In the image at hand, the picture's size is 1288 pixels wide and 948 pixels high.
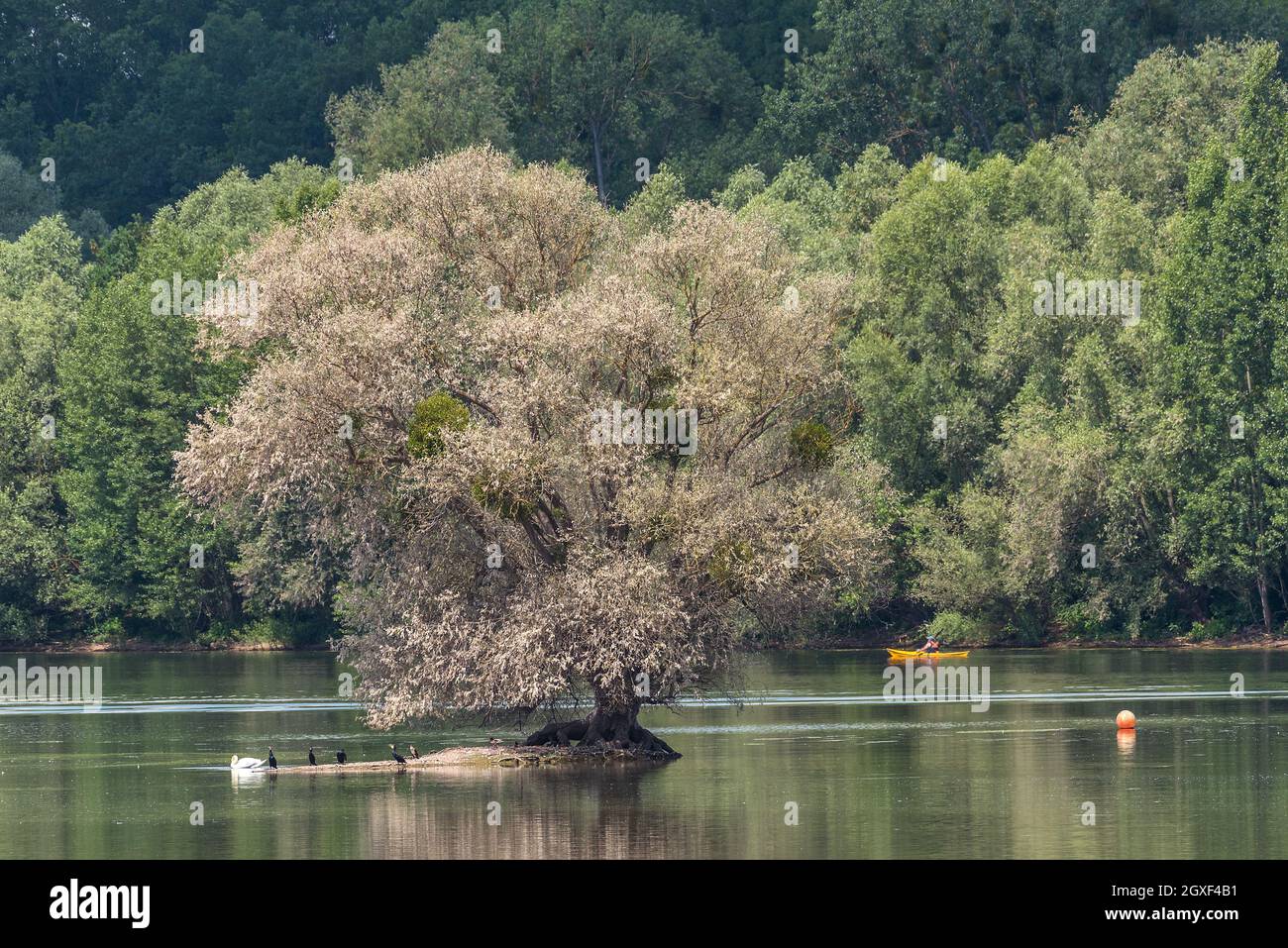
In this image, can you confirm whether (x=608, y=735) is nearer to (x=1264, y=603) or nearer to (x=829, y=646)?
(x=1264, y=603)

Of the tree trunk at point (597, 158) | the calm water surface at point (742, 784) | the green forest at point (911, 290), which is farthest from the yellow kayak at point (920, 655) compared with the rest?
the tree trunk at point (597, 158)

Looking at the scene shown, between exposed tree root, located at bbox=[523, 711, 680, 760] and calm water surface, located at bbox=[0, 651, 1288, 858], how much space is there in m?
1.50

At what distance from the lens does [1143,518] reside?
9888 cm

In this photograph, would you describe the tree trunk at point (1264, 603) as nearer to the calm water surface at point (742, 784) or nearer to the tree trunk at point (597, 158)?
the calm water surface at point (742, 784)

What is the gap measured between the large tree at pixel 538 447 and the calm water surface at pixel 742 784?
330 centimetres

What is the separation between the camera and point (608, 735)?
56.0 meters

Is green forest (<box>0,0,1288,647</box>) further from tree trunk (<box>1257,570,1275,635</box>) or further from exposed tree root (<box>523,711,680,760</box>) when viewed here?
exposed tree root (<box>523,711,680,760</box>)

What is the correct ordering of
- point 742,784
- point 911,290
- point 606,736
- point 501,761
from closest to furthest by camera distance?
point 742,784, point 501,761, point 606,736, point 911,290

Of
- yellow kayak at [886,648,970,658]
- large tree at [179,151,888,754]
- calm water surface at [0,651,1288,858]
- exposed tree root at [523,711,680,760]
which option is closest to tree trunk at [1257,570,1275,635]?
yellow kayak at [886,648,970,658]

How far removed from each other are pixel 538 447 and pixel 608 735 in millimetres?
8118

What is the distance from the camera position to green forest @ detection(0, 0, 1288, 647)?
94.8m

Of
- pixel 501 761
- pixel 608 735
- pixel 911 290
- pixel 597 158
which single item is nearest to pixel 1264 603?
pixel 911 290

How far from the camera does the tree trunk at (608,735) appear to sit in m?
55.8
